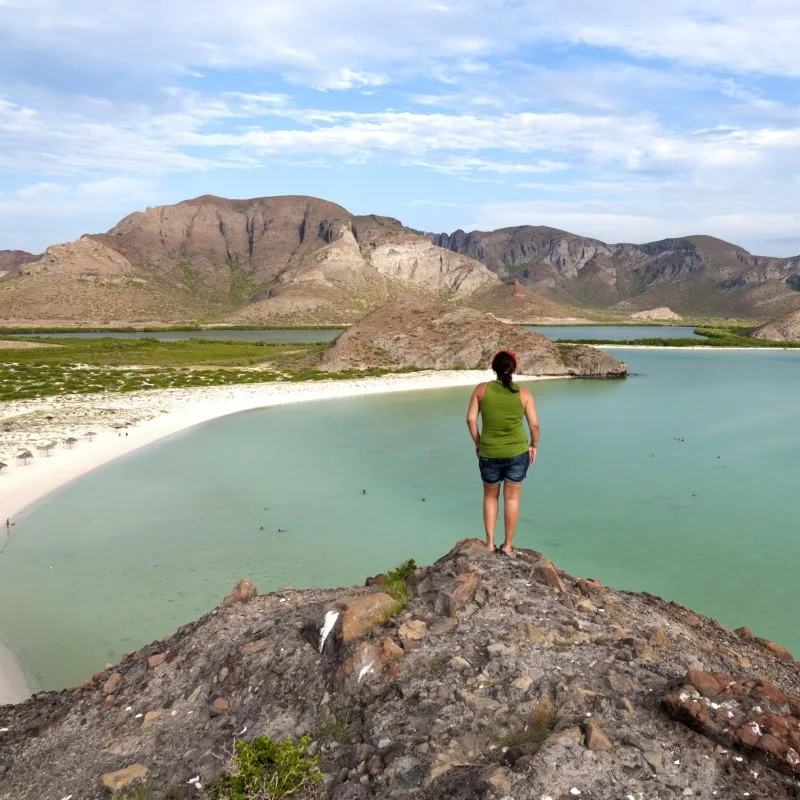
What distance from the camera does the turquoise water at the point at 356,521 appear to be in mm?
11930

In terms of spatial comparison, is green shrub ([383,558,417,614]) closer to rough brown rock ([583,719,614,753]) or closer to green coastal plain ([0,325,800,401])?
rough brown rock ([583,719,614,753])

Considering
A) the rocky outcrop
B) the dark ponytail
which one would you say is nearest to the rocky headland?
the dark ponytail

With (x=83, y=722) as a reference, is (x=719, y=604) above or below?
below

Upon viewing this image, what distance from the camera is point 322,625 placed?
6699mm

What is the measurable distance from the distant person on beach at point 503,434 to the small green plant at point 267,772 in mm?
3519

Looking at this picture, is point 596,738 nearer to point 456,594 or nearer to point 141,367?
A: point 456,594

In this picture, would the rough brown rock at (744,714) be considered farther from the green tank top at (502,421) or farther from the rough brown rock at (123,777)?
the rough brown rock at (123,777)

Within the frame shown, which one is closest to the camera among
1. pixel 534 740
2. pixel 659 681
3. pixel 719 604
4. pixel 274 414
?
pixel 534 740

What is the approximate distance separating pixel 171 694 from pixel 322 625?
5.30 ft

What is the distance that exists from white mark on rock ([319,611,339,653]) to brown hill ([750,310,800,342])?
13088 centimetres

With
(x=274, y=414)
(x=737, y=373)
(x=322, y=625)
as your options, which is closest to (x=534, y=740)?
(x=322, y=625)

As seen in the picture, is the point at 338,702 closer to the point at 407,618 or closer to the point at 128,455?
the point at 407,618

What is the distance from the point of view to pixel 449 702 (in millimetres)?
5344

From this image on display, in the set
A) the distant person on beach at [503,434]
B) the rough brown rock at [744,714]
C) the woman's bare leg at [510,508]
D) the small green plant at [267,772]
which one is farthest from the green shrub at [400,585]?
the rough brown rock at [744,714]
